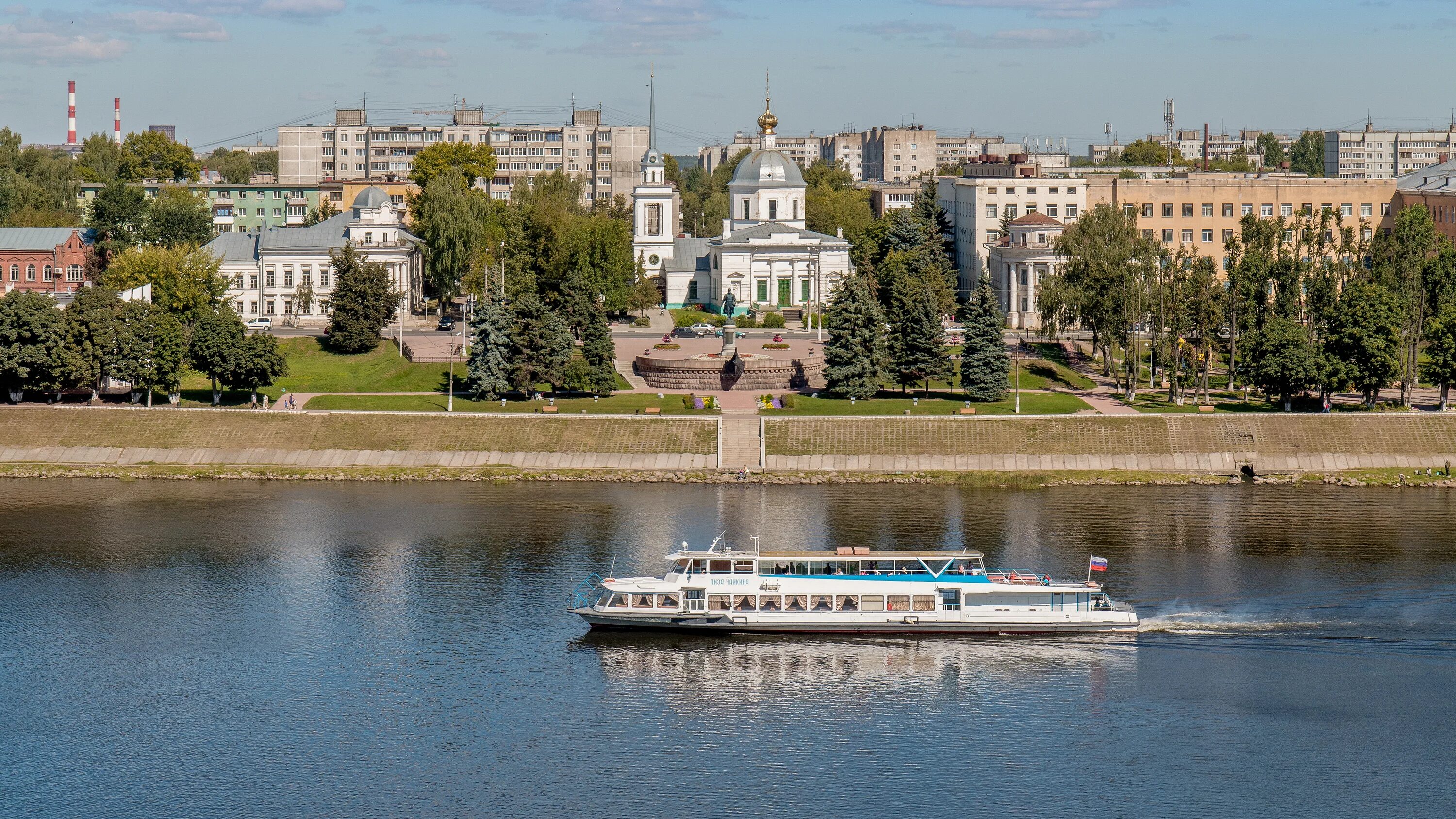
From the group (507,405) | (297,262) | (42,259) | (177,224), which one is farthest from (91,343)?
(177,224)

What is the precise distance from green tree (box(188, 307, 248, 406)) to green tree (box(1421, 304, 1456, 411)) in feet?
187

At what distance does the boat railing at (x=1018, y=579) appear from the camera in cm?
5131

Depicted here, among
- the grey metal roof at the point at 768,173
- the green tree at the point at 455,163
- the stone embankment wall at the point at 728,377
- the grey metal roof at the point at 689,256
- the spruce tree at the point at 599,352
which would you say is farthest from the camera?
the green tree at the point at 455,163

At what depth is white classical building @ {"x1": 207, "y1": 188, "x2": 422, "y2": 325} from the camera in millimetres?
110688

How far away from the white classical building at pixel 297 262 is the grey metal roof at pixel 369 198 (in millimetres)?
2100

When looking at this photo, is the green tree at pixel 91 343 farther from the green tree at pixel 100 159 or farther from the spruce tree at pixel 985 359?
the green tree at pixel 100 159

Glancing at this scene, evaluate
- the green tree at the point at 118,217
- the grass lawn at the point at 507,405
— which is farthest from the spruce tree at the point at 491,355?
the green tree at the point at 118,217

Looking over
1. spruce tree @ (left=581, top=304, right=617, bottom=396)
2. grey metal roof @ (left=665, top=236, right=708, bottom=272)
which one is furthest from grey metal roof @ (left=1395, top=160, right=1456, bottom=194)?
spruce tree @ (left=581, top=304, right=617, bottom=396)

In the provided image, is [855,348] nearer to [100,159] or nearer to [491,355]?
[491,355]

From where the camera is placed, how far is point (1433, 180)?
121 metres

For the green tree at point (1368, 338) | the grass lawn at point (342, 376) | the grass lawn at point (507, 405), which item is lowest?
the grass lawn at point (507, 405)

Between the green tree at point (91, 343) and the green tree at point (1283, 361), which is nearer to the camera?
the green tree at point (1283, 361)

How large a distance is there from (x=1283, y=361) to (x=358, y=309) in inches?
1942

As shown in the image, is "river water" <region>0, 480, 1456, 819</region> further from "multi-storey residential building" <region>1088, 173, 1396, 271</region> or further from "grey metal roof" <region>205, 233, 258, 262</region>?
"multi-storey residential building" <region>1088, 173, 1396, 271</region>
